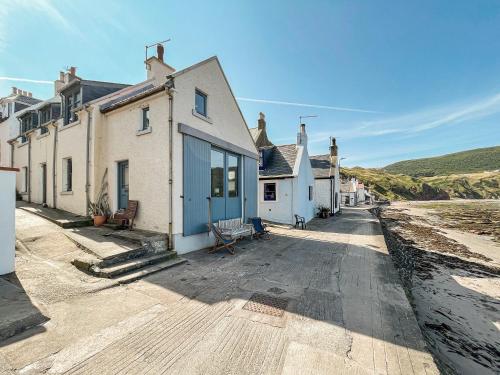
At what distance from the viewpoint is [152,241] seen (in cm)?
721

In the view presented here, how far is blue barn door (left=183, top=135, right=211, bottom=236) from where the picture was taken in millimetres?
8281

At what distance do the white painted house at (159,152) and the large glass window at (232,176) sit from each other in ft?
0.17

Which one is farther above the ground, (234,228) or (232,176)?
(232,176)

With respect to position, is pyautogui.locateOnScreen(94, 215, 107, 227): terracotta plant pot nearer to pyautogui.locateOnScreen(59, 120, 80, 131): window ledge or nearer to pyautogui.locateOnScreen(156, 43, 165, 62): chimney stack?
pyautogui.locateOnScreen(59, 120, 80, 131): window ledge

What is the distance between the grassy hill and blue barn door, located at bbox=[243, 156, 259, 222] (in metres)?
84.3

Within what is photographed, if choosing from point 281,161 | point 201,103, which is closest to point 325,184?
point 281,161

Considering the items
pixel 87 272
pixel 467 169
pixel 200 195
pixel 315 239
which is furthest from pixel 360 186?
pixel 467 169

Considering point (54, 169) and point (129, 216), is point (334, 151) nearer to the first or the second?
point (129, 216)

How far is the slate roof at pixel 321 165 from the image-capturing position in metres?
26.8

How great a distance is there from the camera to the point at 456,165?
604 feet

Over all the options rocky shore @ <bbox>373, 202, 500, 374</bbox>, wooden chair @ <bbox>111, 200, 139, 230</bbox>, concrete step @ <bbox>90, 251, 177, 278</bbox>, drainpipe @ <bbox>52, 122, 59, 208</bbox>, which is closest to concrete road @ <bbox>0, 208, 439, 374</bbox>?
concrete step @ <bbox>90, 251, 177, 278</bbox>

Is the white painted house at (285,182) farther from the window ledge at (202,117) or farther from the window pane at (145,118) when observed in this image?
the window pane at (145,118)

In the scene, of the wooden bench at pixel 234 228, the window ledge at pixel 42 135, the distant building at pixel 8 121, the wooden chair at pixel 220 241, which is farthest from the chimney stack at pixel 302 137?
the distant building at pixel 8 121

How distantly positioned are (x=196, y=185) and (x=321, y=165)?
22534mm
